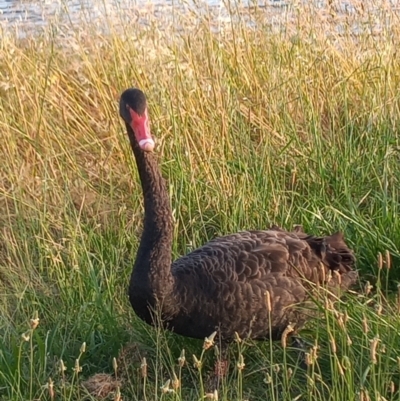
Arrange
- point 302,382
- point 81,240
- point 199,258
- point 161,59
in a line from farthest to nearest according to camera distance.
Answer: point 161,59, point 81,240, point 199,258, point 302,382

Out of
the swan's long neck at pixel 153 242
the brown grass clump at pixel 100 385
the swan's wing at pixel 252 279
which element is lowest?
the brown grass clump at pixel 100 385

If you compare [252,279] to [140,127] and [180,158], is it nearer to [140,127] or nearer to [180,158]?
[140,127]

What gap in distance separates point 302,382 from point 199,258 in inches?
22.3

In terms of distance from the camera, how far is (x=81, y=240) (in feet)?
12.0

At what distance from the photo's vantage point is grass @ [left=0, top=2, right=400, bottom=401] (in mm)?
3133

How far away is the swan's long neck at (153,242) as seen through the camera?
2859 millimetres

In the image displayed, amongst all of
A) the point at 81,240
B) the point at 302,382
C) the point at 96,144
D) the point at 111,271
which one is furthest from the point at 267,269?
the point at 96,144

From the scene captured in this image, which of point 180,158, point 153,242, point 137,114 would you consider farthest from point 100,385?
point 180,158

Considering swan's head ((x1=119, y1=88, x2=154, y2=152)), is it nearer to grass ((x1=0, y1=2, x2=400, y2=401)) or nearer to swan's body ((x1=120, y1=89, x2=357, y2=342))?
swan's body ((x1=120, y1=89, x2=357, y2=342))

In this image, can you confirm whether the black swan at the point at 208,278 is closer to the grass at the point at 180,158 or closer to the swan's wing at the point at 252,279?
the swan's wing at the point at 252,279

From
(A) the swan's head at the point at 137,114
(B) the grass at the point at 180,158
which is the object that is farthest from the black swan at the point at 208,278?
(B) the grass at the point at 180,158

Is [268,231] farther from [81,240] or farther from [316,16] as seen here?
[316,16]

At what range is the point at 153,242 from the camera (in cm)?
296

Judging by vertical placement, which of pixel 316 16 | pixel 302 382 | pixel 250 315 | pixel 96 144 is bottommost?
pixel 302 382
